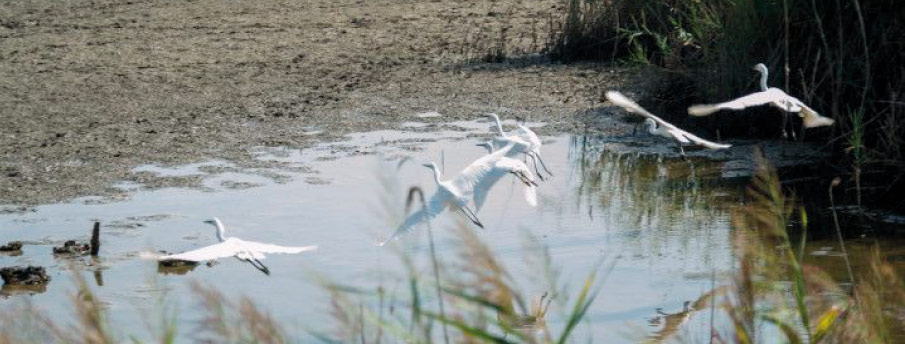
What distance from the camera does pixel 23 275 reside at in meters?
4.55

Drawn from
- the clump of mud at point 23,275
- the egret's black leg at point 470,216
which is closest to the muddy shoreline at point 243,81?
the clump of mud at point 23,275

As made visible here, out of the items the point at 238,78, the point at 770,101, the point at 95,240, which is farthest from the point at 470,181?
the point at 238,78

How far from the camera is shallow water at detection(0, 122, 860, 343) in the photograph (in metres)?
4.34

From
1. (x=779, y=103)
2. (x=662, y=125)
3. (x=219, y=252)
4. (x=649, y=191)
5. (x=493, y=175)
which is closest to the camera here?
(x=219, y=252)

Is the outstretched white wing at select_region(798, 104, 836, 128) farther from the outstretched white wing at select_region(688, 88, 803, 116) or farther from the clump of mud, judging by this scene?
the clump of mud

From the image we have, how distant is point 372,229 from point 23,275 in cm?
129

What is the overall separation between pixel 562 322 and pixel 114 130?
153 inches

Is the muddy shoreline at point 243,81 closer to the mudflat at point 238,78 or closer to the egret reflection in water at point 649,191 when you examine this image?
the mudflat at point 238,78

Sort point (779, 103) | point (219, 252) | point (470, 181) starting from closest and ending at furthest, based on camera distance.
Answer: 1. point (219, 252)
2. point (470, 181)
3. point (779, 103)

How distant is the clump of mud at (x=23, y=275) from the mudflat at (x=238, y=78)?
1206 mm

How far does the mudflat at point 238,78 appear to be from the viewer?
6832 millimetres

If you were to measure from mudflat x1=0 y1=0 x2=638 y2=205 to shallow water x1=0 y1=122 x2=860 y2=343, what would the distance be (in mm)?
440

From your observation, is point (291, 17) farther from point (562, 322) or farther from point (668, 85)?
point (562, 322)

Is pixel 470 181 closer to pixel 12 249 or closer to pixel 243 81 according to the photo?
pixel 12 249
